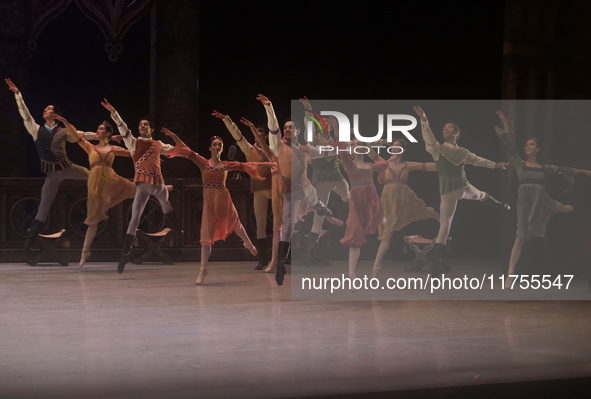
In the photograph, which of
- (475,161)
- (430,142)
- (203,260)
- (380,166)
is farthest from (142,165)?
(475,161)

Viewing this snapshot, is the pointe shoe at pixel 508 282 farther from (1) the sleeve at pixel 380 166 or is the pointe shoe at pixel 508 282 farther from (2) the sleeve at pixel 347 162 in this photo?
(2) the sleeve at pixel 347 162

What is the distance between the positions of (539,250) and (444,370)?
16.6 ft

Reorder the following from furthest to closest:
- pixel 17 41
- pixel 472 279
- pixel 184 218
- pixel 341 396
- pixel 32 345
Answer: pixel 17 41 < pixel 184 218 < pixel 472 279 < pixel 32 345 < pixel 341 396

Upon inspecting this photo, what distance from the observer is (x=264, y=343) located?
15.2 ft

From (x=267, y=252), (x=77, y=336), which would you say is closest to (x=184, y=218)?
(x=267, y=252)

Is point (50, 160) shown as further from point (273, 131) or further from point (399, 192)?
point (399, 192)

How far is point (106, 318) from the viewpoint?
5.53 metres

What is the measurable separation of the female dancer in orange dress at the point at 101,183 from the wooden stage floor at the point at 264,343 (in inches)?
74.4

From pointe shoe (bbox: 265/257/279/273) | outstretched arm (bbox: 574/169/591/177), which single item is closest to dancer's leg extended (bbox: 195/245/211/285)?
pointe shoe (bbox: 265/257/279/273)

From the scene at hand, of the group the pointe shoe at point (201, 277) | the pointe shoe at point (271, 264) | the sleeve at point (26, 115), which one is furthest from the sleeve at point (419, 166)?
the sleeve at point (26, 115)

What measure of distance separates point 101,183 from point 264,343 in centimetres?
514

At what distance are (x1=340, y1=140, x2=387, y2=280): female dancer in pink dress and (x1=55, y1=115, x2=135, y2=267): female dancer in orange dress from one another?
3281 millimetres

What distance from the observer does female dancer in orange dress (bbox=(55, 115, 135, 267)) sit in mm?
9062

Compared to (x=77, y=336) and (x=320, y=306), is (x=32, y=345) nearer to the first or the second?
(x=77, y=336)
